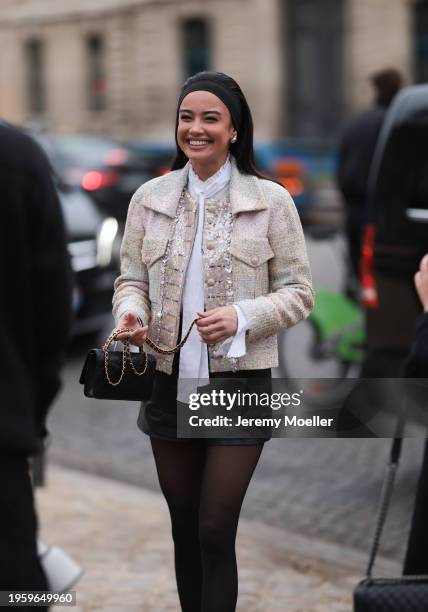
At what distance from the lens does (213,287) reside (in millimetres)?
3354

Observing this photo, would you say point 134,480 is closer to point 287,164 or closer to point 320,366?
point 320,366

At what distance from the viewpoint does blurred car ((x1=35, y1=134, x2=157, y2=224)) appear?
56.6ft

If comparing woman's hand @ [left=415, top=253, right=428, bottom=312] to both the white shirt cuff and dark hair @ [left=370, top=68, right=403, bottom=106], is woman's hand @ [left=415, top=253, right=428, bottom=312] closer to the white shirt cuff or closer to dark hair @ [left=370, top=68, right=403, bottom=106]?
the white shirt cuff

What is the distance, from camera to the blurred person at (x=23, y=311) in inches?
98.7

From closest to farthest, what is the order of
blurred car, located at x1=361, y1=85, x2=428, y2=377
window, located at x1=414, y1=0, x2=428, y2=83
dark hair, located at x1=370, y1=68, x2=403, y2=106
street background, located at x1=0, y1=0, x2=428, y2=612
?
street background, located at x1=0, y1=0, x2=428, y2=612 → blurred car, located at x1=361, y1=85, x2=428, y2=377 → dark hair, located at x1=370, y1=68, x2=403, y2=106 → window, located at x1=414, y1=0, x2=428, y2=83

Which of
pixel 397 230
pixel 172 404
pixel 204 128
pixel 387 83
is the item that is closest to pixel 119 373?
pixel 172 404

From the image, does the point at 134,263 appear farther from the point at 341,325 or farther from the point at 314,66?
the point at 314,66

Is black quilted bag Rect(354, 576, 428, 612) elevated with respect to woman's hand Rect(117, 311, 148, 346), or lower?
lower

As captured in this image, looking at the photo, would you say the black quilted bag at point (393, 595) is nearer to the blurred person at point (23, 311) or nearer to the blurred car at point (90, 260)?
the blurred person at point (23, 311)

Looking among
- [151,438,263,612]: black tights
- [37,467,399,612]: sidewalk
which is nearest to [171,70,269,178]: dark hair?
[151,438,263,612]: black tights

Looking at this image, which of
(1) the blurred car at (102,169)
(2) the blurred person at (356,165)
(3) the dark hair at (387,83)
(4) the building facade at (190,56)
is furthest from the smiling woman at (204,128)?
(4) the building facade at (190,56)

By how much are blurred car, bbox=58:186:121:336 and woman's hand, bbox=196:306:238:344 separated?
5841 millimetres

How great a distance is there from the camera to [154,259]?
341 centimetres

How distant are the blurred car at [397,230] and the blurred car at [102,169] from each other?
37.2ft
